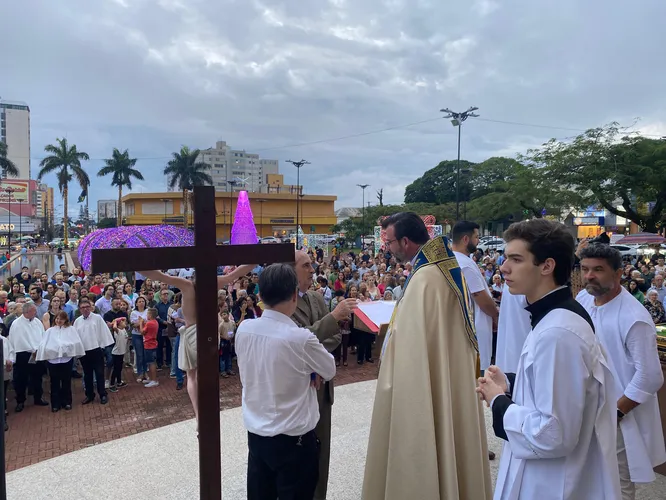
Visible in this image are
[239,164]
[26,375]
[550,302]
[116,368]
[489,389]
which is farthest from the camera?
[239,164]

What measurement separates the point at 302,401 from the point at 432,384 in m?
0.75

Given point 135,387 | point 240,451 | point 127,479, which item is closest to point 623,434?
point 240,451

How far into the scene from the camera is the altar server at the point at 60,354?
704 centimetres

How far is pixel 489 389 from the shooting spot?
1.95 metres

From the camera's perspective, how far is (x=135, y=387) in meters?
8.17

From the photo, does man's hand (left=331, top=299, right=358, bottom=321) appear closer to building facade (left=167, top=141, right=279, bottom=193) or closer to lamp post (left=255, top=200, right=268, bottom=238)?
lamp post (left=255, top=200, right=268, bottom=238)

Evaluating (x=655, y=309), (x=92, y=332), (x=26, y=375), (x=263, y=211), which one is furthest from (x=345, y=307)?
(x=263, y=211)

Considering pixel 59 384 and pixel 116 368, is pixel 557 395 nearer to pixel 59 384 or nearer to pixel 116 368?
pixel 59 384

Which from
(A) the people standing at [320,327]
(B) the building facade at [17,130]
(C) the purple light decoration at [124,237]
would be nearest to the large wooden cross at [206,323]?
(A) the people standing at [320,327]

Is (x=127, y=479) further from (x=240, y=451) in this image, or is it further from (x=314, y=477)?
(x=314, y=477)

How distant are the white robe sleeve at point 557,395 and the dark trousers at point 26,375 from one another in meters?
7.73

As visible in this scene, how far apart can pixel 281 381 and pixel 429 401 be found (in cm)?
80

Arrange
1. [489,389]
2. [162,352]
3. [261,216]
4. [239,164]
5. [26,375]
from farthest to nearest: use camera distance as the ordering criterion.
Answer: [239,164], [261,216], [162,352], [26,375], [489,389]

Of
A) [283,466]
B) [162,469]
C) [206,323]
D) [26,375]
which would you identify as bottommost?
[26,375]
